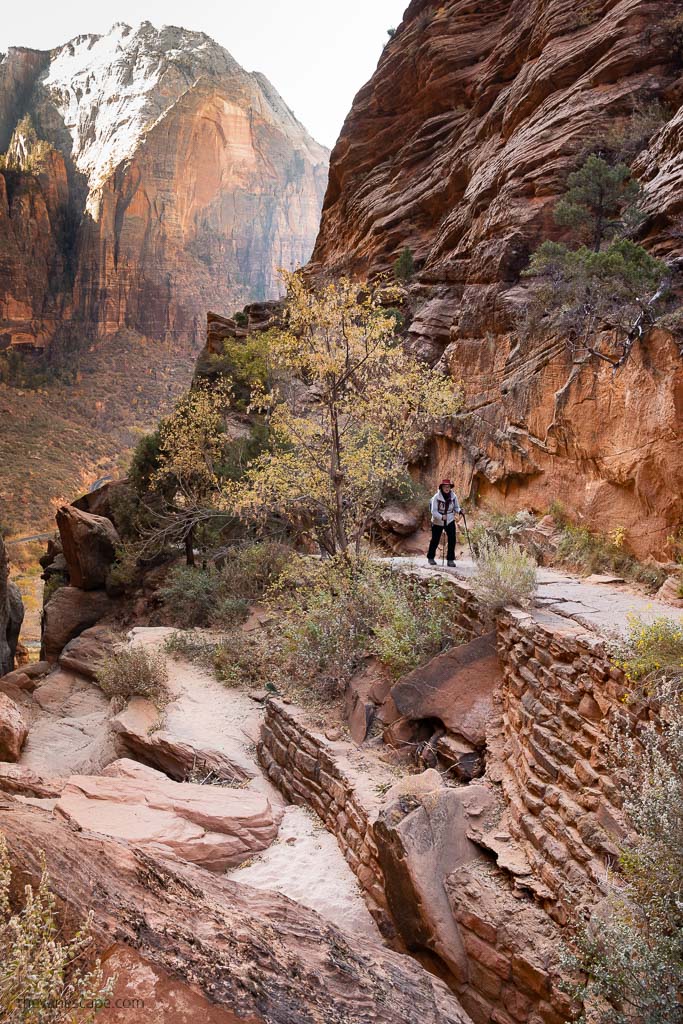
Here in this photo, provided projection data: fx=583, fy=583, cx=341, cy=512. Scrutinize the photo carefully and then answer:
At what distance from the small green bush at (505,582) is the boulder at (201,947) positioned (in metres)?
3.43


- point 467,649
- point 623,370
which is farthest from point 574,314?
point 467,649

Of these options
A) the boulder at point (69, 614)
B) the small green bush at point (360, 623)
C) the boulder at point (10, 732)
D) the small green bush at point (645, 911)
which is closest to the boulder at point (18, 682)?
the boulder at point (10, 732)

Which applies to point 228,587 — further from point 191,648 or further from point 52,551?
point 52,551

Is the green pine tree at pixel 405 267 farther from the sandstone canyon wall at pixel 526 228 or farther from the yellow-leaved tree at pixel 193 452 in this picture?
the yellow-leaved tree at pixel 193 452

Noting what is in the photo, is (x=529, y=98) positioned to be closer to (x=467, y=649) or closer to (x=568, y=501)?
(x=568, y=501)

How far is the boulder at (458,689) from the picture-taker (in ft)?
19.9

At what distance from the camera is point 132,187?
70438 mm

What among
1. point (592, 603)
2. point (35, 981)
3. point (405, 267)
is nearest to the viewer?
point (35, 981)

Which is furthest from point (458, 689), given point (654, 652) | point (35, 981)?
point (35, 981)

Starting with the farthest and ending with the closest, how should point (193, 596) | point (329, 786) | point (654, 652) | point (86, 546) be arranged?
point (86, 546)
point (193, 596)
point (329, 786)
point (654, 652)

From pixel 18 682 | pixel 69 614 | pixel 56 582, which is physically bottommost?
pixel 56 582

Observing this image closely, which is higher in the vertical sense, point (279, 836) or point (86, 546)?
point (279, 836)

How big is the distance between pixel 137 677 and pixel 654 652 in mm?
8854

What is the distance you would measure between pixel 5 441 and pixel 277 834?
48755mm
